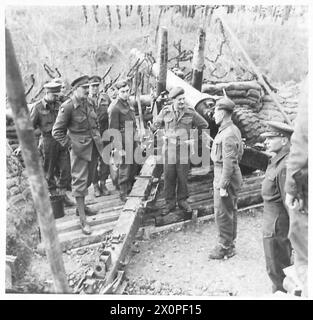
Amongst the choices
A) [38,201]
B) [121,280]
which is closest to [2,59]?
[38,201]

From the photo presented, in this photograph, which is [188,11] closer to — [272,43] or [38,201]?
[272,43]

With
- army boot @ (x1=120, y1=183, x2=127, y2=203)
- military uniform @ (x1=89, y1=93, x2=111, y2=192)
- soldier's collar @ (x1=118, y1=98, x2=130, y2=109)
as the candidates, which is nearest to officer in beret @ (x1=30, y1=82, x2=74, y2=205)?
military uniform @ (x1=89, y1=93, x2=111, y2=192)

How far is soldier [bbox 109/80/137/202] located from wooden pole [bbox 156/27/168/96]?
0.66 metres

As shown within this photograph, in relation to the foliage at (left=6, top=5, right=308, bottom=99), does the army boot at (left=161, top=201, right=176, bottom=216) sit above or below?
below

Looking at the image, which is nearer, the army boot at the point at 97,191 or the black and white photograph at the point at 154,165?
the black and white photograph at the point at 154,165

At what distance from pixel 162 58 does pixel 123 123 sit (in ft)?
3.69

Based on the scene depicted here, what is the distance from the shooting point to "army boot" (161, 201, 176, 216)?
18.8 feet

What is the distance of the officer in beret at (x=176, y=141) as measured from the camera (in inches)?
221

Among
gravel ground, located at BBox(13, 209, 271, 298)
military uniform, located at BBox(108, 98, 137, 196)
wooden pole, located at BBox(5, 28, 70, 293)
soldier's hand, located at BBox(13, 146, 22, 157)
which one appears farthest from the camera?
military uniform, located at BBox(108, 98, 137, 196)

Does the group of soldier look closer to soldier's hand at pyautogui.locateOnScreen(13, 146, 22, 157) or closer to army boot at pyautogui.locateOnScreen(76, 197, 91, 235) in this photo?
army boot at pyautogui.locateOnScreen(76, 197, 91, 235)

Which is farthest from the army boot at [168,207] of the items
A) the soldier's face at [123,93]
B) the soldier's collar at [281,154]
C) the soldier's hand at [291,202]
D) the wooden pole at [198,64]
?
the soldier's hand at [291,202]

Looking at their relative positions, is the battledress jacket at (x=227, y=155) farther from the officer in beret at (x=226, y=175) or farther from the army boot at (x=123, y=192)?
the army boot at (x=123, y=192)

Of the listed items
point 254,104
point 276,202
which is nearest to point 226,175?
point 276,202

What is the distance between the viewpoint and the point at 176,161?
18.8 feet
